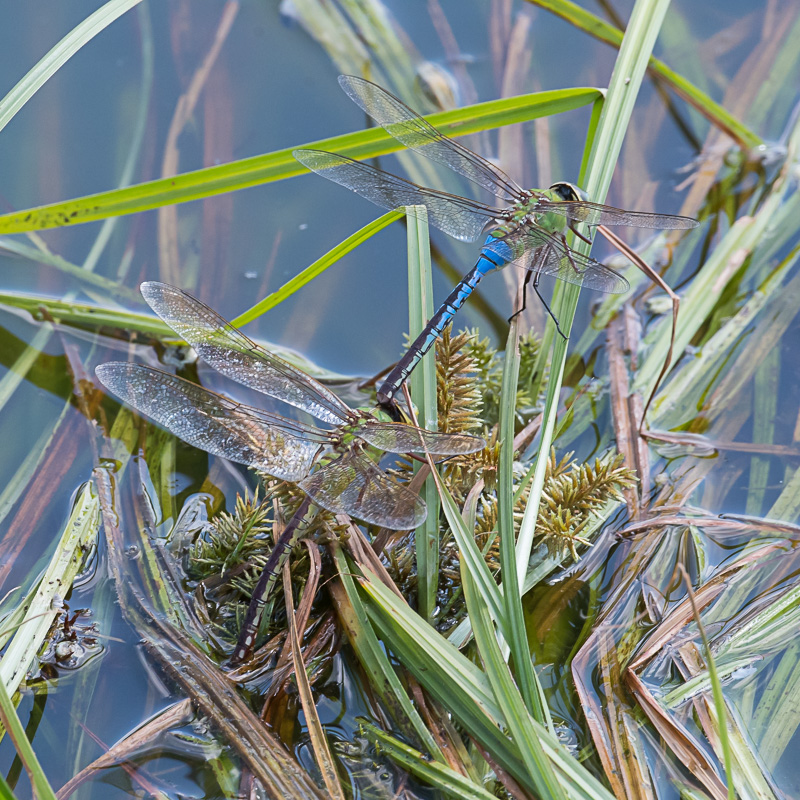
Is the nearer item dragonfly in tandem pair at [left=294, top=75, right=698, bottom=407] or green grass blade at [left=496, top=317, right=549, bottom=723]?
green grass blade at [left=496, top=317, right=549, bottom=723]

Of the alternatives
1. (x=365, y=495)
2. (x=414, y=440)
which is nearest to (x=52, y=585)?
(x=365, y=495)

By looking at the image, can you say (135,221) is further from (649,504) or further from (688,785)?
A: (688,785)

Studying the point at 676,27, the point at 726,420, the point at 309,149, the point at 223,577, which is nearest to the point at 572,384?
the point at 726,420

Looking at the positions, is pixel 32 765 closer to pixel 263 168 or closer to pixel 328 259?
pixel 328 259

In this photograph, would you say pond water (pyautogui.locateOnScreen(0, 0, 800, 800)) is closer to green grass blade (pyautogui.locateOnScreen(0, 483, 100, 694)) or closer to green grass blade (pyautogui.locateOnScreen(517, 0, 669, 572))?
green grass blade (pyautogui.locateOnScreen(0, 483, 100, 694))

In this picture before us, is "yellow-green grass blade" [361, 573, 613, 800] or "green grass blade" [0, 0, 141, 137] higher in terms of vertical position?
"green grass blade" [0, 0, 141, 137]

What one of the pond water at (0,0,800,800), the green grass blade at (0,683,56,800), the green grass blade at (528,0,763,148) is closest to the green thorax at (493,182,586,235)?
the pond water at (0,0,800,800)
